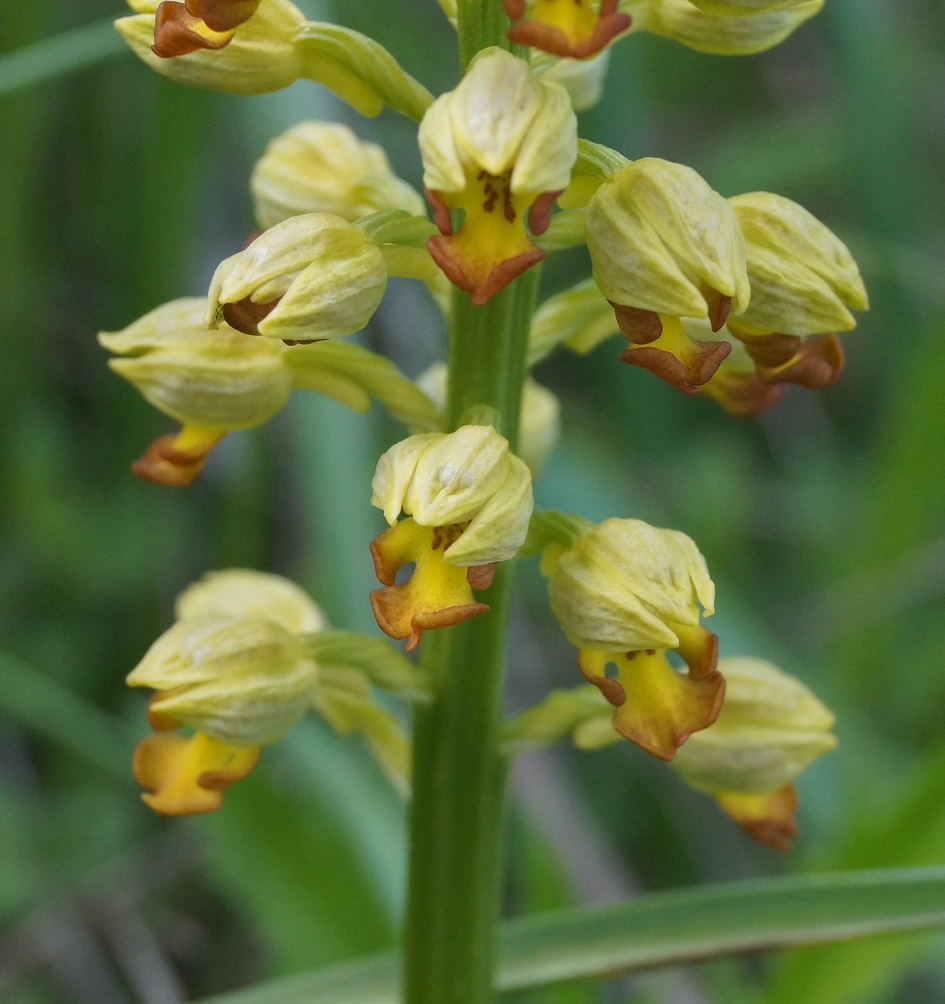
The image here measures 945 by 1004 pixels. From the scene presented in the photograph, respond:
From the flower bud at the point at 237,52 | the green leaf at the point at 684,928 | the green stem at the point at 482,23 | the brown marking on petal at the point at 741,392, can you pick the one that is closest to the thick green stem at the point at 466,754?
the green stem at the point at 482,23

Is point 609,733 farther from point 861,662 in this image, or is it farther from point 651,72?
point 651,72

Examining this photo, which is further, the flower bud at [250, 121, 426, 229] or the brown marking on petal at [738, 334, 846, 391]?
the flower bud at [250, 121, 426, 229]

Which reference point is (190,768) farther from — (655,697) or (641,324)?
(641,324)

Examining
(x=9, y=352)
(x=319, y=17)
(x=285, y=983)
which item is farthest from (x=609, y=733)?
(x=9, y=352)

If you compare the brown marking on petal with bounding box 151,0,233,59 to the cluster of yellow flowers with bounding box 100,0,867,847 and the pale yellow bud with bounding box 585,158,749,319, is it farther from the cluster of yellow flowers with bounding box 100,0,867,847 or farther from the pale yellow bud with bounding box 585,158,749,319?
the pale yellow bud with bounding box 585,158,749,319

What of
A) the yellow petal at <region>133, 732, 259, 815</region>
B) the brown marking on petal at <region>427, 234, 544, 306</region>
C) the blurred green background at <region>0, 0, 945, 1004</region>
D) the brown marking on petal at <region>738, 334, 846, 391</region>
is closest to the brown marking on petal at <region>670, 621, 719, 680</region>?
the brown marking on petal at <region>738, 334, 846, 391</region>

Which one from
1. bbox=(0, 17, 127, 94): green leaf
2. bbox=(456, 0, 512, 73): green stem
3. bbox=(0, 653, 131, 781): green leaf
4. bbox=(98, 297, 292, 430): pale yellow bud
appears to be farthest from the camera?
bbox=(0, 653, 131, 781): green leaf
